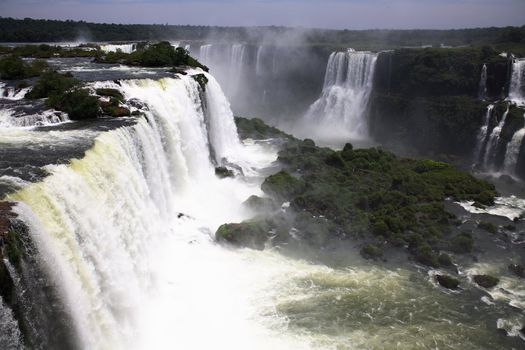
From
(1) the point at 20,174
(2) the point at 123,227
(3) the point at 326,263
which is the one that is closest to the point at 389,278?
(3) the point at 326,263

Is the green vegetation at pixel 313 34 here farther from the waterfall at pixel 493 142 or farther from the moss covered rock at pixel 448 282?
the moss covered rock at pixel 448 282

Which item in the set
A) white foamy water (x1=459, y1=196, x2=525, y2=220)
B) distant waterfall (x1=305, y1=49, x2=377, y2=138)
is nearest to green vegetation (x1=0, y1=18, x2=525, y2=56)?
distant waterfall (x1=305, y1=49, x2=377, y2=138)

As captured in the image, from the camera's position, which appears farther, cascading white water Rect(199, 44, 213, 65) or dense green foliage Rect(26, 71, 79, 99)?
cascading white water Rect(199, 44, 213, 65)

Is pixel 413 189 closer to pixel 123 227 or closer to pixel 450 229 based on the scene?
pixel 450 229

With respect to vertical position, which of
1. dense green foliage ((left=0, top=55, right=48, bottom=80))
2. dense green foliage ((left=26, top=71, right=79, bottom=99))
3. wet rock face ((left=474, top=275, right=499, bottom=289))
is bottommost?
wet rock face ((left=474, top=275, right=499, bottom=289))

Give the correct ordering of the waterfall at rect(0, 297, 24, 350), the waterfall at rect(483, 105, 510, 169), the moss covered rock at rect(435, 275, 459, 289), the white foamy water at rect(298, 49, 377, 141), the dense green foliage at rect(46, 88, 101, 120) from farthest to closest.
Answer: the white foamy water at rect(298, 49, 377, 141) → the waterfall at rect(483, 105, 510, 169) → the dense green foliage at rect(46, 88, 101, 120) → the moss covered rock at rect(435, 275, 459, 289) → the waterfall at rect(0, 297, 24, 350)

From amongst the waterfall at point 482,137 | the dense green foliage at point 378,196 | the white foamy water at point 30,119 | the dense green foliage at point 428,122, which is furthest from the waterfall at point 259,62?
the white foamy water at point 30,119

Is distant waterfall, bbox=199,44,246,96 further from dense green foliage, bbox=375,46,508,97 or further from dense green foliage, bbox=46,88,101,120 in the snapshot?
dense green foliage, bbox=46,88,101,120
